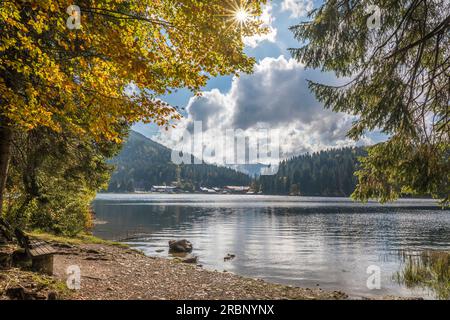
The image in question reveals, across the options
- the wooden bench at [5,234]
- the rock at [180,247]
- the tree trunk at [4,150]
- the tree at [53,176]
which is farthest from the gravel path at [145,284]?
the rock at [180,247]

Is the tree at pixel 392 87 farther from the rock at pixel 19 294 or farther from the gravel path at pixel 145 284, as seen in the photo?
the rock at pixel 19 294

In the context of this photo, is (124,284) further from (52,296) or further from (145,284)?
(52,296)

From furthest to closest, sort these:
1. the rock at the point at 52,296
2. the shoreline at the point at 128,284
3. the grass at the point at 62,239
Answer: the grass at the point at 62,239 → the shoreline at the point at 128,284 → the rock at the point at 52,296

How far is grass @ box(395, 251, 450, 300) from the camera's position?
16.2m

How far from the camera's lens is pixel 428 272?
1995cm

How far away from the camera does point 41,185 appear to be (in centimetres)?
1862

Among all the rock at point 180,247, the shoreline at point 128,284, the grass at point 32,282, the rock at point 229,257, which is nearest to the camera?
the grass at point 32,282

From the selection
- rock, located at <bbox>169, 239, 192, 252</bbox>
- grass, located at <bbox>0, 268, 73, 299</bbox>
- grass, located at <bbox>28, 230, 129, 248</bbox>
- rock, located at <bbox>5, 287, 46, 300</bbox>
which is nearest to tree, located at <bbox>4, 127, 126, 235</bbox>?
grass, located at <bbox>28, 230, 129, 248</bbox>

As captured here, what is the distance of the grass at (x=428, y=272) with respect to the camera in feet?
53.3

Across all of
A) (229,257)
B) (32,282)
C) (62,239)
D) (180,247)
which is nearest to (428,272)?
(229,257)

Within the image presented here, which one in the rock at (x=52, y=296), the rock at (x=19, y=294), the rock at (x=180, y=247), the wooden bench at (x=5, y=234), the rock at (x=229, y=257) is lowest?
the rock at (x=229, y=257)

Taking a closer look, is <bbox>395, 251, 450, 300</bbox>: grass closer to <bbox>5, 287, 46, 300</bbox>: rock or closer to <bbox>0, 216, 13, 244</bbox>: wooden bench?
<bbox>5, 287, 46, 300</bbox>: rock
